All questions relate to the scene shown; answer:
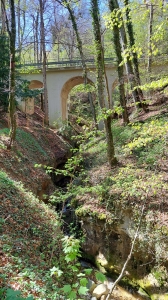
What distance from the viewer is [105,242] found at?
20.3ft

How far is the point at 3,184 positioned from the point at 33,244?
1.96 m

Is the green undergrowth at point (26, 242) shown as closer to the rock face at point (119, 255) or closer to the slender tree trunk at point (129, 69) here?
the rock face at point (119, 255)

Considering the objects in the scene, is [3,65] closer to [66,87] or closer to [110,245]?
[66,87]

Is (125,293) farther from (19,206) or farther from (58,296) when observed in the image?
(19,206)


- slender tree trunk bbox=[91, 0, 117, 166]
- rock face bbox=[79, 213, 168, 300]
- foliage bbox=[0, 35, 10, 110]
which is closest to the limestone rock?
rock face bbox=[79, 213, 168, 300]

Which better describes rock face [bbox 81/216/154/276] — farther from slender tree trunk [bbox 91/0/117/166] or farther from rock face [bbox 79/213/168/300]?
slender tree trunk [bbox 91/0/117/166]

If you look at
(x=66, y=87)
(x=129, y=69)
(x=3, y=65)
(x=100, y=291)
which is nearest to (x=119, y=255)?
(x=100, y=291)

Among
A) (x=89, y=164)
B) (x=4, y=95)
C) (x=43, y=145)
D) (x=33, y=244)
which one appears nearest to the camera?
(x=33, y=244)

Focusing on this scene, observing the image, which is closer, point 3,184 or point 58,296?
point 58,296

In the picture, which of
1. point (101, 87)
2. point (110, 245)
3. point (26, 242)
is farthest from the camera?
point (101, 87)

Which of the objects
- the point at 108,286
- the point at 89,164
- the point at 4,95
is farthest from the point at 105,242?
the point at 4,95

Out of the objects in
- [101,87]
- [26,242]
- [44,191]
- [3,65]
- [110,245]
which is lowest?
[110,245]

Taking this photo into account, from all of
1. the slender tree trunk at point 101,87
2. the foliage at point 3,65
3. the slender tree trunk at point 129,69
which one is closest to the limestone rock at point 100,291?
the slender tree trunk at point 101,87

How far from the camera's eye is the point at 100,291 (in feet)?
17.2
